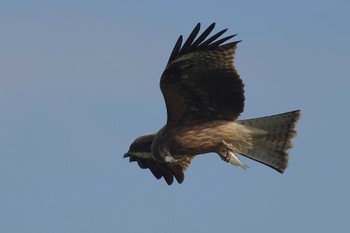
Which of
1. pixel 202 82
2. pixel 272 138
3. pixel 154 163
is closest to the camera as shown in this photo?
pixel 202 82

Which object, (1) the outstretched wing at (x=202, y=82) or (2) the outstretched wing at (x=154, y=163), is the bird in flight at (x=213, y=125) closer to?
(1) the outstretched wing at (x=202, y=82)

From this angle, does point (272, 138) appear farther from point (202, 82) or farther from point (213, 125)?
point (202, 82)

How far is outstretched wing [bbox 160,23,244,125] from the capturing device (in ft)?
66.8

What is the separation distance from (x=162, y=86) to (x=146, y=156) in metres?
2.19

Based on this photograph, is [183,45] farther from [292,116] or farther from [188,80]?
[292,116]

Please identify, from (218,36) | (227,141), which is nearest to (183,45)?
(218,36)

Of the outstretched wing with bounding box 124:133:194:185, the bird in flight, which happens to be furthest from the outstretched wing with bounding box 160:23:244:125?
the outstretched wing with bounding box 124:133:194:185

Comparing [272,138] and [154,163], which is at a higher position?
[272,138]

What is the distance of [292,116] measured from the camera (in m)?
21.4

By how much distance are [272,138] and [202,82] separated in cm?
160

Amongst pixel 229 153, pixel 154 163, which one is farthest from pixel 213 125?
pixel 154 163

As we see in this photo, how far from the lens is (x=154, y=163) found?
22.9 meters

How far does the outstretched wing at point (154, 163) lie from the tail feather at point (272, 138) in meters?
1.72

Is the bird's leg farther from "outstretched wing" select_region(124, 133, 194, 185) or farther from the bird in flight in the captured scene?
"outstretched wing" select_region(124, 133, 194, 185)
